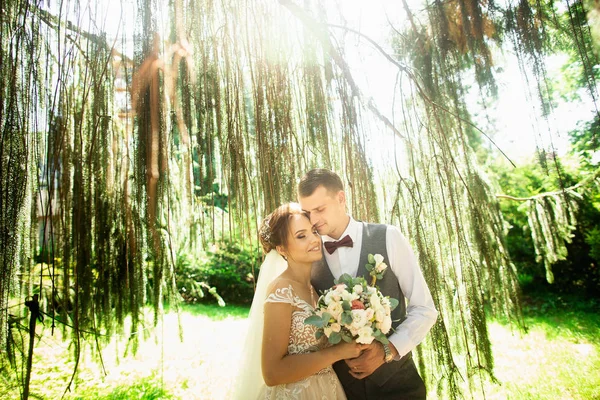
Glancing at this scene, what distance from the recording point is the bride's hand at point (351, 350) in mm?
1449

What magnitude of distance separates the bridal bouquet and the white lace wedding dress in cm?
20

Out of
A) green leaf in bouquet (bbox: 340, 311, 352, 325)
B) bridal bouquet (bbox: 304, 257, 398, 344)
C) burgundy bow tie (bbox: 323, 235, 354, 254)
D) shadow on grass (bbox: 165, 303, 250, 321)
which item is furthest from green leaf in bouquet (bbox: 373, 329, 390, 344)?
shadow on grass (bbox: 165, 303, 250, 321)

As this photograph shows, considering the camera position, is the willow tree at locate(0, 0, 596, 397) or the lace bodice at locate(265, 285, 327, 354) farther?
the lace bodice at locate(265, 285, 327, 354)

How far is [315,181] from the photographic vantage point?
169 cm

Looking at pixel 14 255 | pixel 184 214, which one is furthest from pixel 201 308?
pixel 14 255

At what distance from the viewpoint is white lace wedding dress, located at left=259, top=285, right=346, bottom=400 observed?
1.60 meters

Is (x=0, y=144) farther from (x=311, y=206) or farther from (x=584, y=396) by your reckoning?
(x=584, y=396)

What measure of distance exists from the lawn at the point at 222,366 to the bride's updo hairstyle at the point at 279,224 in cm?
144

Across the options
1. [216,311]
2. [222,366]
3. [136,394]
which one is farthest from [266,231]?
[216,311]

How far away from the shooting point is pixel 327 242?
5.85 ft

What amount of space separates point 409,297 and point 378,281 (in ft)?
0.51

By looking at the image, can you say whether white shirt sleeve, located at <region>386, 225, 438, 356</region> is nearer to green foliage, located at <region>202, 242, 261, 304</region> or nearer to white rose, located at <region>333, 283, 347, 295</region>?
white rose, located at <region>333, 283, 347, 295</region>

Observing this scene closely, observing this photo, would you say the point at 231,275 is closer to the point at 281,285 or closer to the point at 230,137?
the point at 281,285

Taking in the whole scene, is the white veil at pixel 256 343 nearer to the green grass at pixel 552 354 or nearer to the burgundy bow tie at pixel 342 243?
the burgundy bow tie at pixel 342 243
